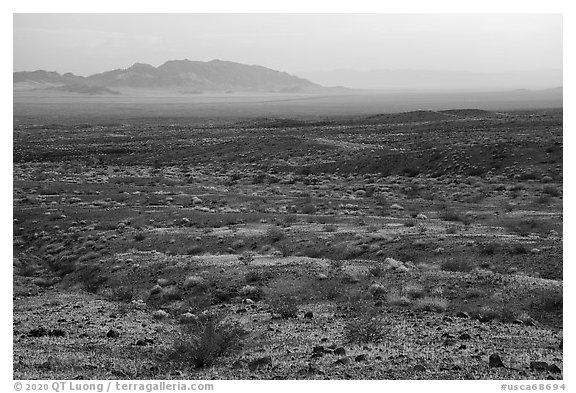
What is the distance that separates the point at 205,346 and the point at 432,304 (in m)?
6.30

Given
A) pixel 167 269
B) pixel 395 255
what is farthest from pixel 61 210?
pixel 395 255

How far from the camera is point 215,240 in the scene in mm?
25156

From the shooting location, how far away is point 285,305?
15.5 m

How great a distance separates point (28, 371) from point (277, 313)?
6.29 m

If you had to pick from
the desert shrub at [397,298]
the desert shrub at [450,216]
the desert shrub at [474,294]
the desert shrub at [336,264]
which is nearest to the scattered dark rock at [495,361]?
the desert shrub at [397,298]

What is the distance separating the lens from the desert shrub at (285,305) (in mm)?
15070

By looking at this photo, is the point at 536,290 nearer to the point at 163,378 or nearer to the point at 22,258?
the point at 163,378

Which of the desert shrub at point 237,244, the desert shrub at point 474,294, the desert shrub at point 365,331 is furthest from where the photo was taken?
the desert shrub at point 237,244

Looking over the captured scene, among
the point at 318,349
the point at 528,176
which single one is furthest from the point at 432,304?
the point at 528,176

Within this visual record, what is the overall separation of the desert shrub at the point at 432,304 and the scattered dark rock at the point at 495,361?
4.09 meters

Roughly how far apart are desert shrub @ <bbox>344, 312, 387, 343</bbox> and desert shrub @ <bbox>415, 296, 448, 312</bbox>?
2.12 meters

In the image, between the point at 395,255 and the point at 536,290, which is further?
the point at 395,255

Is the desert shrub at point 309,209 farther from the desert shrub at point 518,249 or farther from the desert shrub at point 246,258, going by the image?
the desert shrub at point 518,249

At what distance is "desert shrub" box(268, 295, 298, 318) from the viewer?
49.4ft
